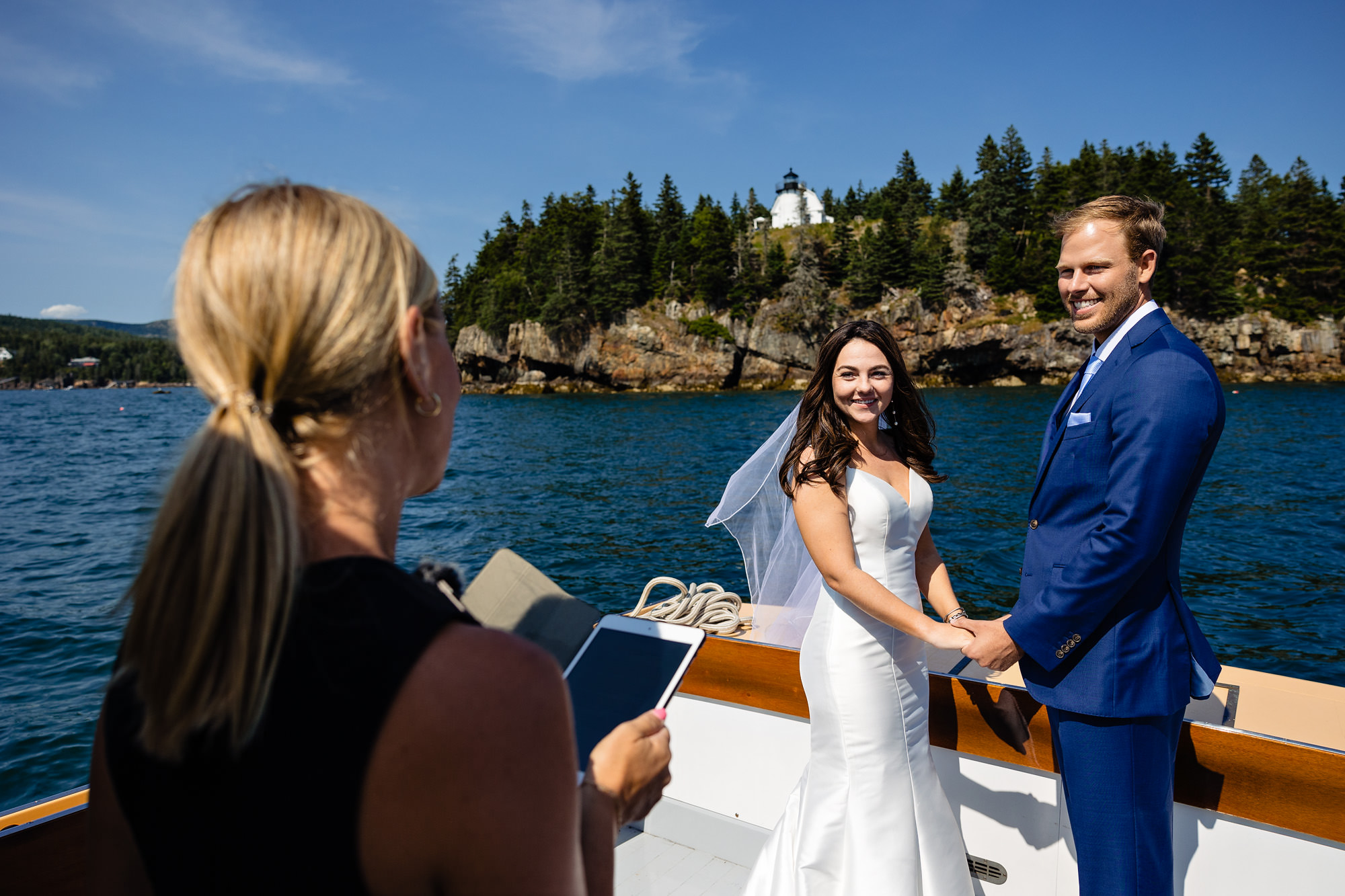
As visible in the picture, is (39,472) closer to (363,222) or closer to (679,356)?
(363,222)

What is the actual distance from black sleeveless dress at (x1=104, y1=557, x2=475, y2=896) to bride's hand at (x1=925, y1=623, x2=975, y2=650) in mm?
1718

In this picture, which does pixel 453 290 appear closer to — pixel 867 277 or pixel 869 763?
pixel 867 277

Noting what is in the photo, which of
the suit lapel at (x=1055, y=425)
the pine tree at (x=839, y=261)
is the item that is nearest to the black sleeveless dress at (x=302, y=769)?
the suit lapel at (x=1055, y=425)

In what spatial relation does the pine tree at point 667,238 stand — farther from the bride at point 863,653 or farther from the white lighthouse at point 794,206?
Answer: the bride at point 863,653

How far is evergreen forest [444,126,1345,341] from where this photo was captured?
4850 centimetres

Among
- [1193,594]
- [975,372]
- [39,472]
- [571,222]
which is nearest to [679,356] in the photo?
[571,222]

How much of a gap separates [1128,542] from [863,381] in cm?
85

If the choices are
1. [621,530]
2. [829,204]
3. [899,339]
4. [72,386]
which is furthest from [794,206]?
[72,386]

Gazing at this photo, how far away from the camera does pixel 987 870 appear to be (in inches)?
92.7

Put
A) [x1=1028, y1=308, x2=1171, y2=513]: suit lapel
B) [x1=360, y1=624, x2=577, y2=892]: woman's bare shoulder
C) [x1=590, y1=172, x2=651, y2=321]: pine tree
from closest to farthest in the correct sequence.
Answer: [x1=360, y1=624, x2=577, y2=892]: woman's bare shoulder
[x1=1028, y1=308, x2=1171, y2=513]: suit lapel
[x1=590, y1=172, x2=651, y2=321]: pine tree

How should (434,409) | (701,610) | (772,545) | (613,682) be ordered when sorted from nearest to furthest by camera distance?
(434,409) < (613,682) < (772,545) < (701,610)

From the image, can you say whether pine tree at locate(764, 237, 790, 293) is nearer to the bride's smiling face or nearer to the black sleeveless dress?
the bride's smiling face

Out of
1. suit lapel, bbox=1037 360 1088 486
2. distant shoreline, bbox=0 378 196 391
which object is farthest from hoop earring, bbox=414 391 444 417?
distant shoreline, bbox=0 378 196 391

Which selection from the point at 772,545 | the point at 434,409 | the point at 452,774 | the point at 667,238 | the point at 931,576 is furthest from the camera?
the point at 667,238
